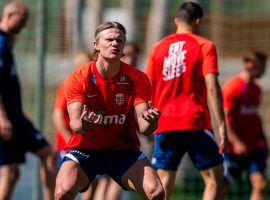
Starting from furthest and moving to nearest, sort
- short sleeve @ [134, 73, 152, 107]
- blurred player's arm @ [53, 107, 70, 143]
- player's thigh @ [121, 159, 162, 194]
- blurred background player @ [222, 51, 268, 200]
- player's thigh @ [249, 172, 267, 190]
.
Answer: player's thigh @ [249, 172, 267, 190] < blurred background player @ [222, 51, 268, 200] < blurred player's arm @ [53, 107, 70, 143] < short sleeve @ [134, 73, 152, 107] < player's thigh @ [121, 159, 162, 194]

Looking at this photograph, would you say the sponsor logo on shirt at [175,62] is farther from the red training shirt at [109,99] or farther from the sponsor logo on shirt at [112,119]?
the sponsor logo on shirt at [112,119]

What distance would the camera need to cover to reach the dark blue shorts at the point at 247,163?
546 inches

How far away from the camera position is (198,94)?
11.4 m

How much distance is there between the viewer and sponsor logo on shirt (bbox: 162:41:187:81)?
1128cm

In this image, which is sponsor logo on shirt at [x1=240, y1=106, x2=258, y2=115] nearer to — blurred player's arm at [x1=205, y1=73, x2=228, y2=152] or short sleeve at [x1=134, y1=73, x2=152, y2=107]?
blurred player's arm at [x1=205, y1=73, x2=228, y2=152]

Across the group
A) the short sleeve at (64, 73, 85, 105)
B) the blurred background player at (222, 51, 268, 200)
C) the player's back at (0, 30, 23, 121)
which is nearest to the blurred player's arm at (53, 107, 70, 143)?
the player's back at (0, 30, 23, 121)

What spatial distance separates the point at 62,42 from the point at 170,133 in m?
4.71

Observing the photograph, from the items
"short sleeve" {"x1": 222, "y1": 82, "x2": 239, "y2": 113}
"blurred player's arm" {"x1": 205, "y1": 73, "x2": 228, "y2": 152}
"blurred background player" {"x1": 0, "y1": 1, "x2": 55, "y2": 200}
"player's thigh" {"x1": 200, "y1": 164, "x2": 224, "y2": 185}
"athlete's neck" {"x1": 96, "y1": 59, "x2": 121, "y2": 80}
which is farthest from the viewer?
"short sleeve" {"x1": 222, "y1": 82, "x2": 239, "y2": 113}

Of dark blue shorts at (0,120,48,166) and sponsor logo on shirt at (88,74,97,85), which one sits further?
dark blue shorts at (0,120,48,166)

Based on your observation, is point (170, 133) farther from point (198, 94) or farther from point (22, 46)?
point (22, 46)

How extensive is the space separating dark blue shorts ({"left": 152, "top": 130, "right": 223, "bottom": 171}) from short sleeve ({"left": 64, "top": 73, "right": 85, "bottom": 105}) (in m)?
2.03

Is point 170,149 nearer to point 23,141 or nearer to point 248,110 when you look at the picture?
point 23,141

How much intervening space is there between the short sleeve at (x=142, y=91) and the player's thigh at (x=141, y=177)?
1.71ft

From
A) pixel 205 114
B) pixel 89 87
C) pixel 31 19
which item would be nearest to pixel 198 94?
pixel 205 114
